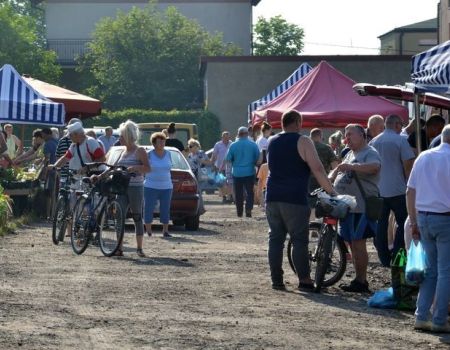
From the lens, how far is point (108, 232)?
17.9 meters

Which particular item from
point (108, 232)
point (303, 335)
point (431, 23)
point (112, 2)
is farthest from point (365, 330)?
point (431, 23)

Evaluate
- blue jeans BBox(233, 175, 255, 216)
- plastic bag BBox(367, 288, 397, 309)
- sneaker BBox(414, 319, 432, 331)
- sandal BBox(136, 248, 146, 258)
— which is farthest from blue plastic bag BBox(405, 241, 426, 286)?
blue jeans BBox(233, 175, 255, 216)

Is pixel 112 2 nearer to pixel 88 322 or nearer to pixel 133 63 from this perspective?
pixel 133 63

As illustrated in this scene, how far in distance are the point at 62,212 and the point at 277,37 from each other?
251ft

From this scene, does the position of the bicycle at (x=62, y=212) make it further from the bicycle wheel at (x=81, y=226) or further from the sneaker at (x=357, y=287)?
the sneaker at (x=357, y=287)

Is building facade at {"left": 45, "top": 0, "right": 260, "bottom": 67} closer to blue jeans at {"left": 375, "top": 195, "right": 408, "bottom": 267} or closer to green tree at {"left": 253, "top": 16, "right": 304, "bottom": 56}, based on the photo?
green tree at {"left": 253, "top": 16, "right": 304, "bottom": 56}

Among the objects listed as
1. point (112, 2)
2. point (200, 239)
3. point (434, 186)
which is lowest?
point (200, 239)

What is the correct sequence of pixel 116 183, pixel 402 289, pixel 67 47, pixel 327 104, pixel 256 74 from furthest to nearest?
1. pixel 67 47
2. pixel 256 74
3. pixel 327 104
4. pixel 116 183
5. pixel 402 289

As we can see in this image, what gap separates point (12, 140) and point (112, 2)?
55.3 metres

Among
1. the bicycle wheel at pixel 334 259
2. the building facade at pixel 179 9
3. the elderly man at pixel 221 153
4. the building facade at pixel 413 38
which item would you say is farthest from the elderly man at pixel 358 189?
the building facade at pixel 413 38

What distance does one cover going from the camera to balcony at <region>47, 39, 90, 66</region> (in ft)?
269

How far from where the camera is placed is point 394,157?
1650 centimetres

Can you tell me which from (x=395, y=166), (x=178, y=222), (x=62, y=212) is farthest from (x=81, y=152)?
(x=395, y=166)

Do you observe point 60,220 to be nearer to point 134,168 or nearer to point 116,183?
point 134,168
